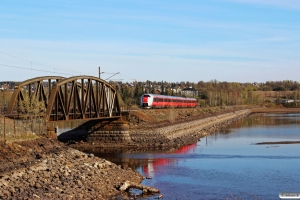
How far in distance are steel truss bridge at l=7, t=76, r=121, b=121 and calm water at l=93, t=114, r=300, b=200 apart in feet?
19.8

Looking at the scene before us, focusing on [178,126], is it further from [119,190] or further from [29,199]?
[29,199]

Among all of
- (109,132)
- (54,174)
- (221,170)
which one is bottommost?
(221,170)

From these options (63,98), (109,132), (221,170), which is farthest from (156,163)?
(109,132)

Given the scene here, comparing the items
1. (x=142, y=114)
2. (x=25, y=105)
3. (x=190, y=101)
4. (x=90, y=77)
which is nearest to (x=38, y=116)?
(x=25, y=105)

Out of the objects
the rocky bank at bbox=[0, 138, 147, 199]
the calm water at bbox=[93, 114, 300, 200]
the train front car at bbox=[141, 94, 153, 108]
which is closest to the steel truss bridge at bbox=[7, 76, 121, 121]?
the calm water at bbox=[93, 114, 300, 200]

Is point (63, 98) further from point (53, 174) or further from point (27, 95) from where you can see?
point (53, 174)

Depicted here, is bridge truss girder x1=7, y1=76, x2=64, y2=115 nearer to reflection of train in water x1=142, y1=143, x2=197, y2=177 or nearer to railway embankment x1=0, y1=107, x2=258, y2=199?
railway embankment x1=0, y1=107, x2=258, y2=199

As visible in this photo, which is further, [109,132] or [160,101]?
[160,101]

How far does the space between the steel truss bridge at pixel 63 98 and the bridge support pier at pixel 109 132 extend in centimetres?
138

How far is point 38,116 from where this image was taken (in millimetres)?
43062

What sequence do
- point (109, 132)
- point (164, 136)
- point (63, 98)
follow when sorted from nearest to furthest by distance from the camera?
point (63, 98)
point (109, 132)
point (164, 136)

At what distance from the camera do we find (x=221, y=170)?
133 feet

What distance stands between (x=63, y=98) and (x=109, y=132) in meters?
12.2

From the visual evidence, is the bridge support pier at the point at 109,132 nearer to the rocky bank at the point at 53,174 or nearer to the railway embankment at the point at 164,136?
the railway embankment at the point at 164,136
